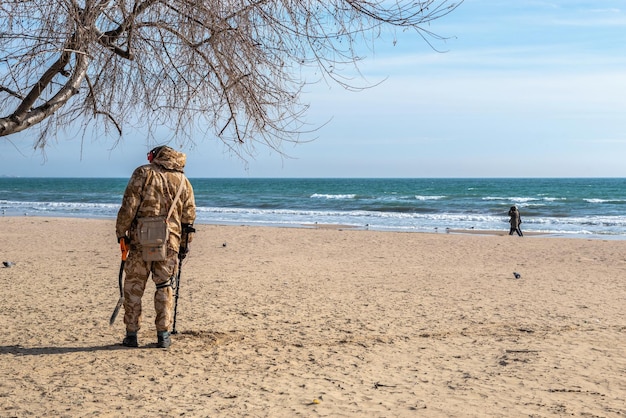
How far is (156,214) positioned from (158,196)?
13 centimetres

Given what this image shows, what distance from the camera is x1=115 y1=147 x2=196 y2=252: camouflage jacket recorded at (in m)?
5.12

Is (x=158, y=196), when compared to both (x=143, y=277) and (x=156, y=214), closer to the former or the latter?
A: (x=156, y=214)

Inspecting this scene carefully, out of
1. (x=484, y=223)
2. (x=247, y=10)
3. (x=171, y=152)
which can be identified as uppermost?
(x=247, y=10)

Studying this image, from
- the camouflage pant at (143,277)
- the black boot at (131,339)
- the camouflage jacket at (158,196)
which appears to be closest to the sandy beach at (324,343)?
the black boot at (131,339)

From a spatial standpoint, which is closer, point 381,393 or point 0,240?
point 381,393

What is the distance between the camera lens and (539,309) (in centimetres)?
783

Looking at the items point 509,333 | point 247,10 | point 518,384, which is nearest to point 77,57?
point 247,10

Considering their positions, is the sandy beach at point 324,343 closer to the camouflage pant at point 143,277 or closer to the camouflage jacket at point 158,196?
the camouflage pant at point 143,277

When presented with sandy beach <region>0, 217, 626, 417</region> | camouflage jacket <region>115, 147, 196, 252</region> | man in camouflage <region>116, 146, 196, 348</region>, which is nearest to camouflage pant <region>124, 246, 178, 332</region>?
man in camouflage <region>116, 146, 196, 348</region>

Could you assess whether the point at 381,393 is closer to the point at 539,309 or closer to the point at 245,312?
the point at 245,312

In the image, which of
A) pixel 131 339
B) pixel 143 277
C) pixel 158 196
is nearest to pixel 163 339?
pixel 131 339

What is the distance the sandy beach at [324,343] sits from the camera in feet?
14.3

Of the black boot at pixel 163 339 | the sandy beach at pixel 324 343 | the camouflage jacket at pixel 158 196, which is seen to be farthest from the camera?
the black boot at pixel 163 339

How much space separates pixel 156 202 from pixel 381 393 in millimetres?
2123
